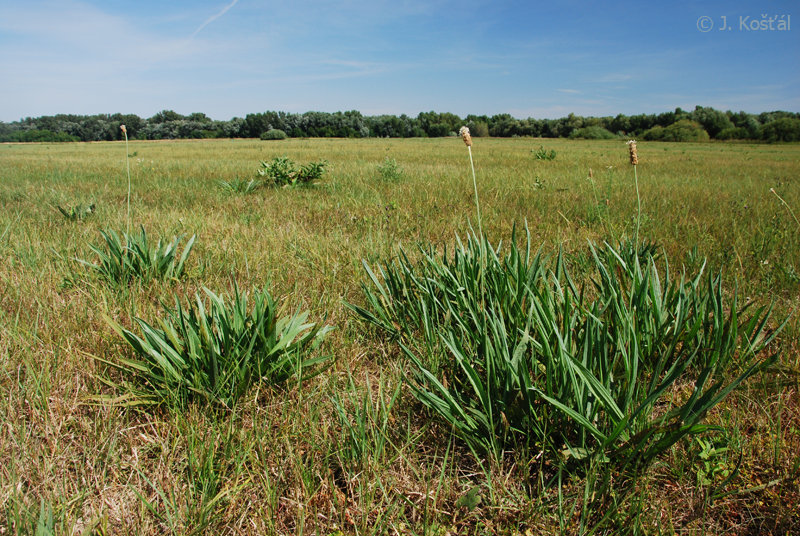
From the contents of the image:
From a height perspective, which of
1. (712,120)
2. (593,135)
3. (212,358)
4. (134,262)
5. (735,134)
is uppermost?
(712,120)

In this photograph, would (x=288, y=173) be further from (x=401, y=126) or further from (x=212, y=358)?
(x=401, y=126)

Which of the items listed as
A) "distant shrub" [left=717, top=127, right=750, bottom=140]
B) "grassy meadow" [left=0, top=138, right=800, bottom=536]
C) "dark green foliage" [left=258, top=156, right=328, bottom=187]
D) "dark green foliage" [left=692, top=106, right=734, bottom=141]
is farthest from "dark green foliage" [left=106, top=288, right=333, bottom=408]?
"dark green foliage" [left=692, top=106, right=734, bottom=141]

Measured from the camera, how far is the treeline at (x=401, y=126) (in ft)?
156

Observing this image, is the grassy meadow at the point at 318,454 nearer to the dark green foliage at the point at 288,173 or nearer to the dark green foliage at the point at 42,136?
the dark green foliage at the point at 288,173

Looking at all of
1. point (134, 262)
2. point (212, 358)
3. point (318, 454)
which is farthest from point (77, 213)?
point (318, 454)

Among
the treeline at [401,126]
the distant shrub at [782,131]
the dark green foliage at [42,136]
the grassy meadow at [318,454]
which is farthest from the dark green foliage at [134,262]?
the distant shrub at [782,131]

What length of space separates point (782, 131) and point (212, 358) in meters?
62.3

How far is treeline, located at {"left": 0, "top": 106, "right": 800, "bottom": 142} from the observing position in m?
47.6

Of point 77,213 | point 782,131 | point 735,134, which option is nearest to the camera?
point 77,213

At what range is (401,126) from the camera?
8856 centimetres

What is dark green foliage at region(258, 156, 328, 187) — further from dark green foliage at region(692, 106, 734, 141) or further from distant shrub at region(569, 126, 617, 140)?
dark green foliage at region(692, 106, 734, 141)

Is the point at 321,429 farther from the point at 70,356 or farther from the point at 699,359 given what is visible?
the point at 699,359

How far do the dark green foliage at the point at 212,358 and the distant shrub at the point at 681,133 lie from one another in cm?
6100

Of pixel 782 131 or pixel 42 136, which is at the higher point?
pixel 42 136
